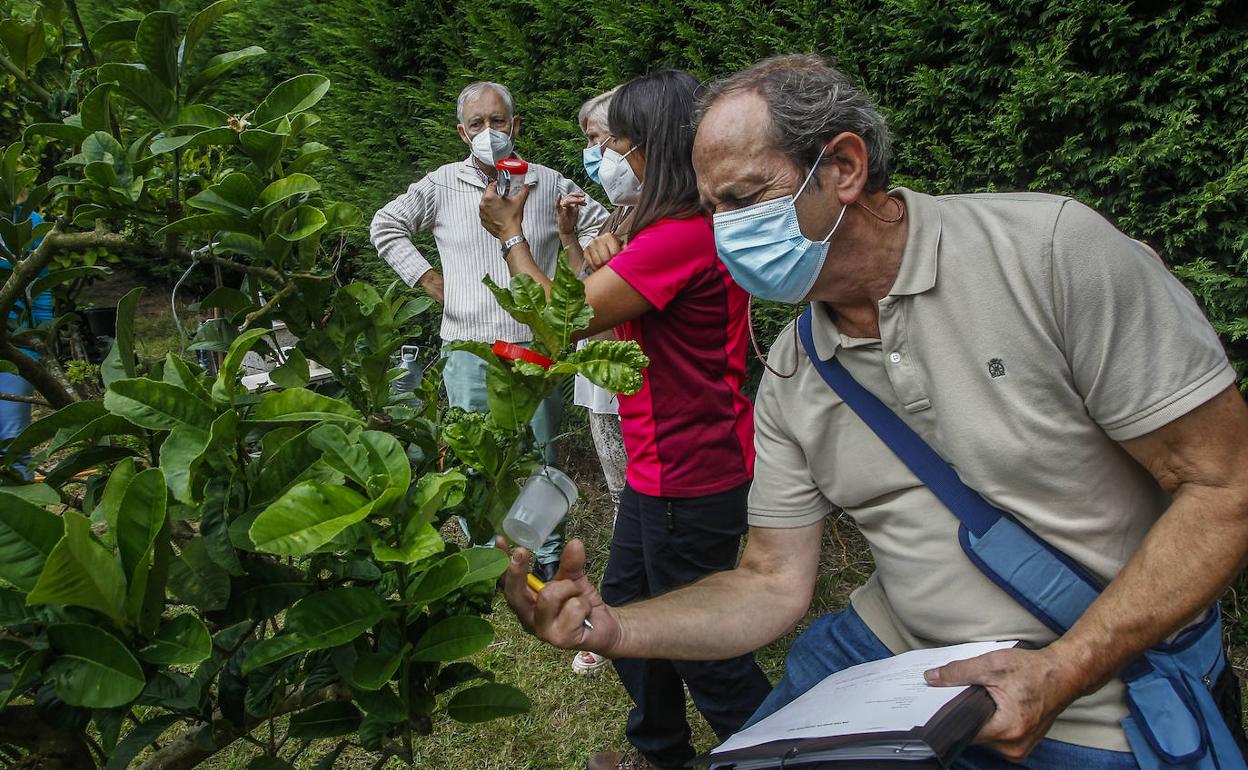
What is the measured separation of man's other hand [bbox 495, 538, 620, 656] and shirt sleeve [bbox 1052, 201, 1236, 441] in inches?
33.2

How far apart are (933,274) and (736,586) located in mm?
702

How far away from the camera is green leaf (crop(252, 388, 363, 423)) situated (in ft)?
3.76

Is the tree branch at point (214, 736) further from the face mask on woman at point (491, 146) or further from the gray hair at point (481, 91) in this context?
the gray hair at point (481, 91)

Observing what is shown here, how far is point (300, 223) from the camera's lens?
139 cm

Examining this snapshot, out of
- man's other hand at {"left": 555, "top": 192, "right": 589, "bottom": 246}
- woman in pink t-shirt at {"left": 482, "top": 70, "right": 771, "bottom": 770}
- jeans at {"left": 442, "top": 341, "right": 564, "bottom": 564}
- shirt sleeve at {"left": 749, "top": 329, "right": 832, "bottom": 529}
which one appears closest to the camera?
shirt sleeve at {"left": 749, "top": 329, "right": 832, "bottom": 529}

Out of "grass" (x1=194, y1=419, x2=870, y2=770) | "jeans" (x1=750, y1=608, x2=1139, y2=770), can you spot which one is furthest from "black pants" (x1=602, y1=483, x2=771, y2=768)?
"jeans" (x1=750, y1=608, x2=1139, y2=770)

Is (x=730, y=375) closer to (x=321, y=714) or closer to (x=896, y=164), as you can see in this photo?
(x=896, y=164)

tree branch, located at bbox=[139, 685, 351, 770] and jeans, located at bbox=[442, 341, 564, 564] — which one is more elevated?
tree branch, located at bbox=[139, 685, 351, 770]

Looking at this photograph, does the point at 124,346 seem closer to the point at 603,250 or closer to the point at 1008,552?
the point at 1008,552

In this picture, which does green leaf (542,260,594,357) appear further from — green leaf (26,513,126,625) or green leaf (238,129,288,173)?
green leaf (26,513,126,625)

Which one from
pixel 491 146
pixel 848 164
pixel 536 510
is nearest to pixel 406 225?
pixel 491 146

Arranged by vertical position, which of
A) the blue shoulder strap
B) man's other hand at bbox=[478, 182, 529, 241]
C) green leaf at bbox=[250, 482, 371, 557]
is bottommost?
man's other hand at bbox=[478, 182, 529, 241]

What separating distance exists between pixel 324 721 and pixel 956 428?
1.06 metres

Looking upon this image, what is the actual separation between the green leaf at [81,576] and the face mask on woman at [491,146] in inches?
129
